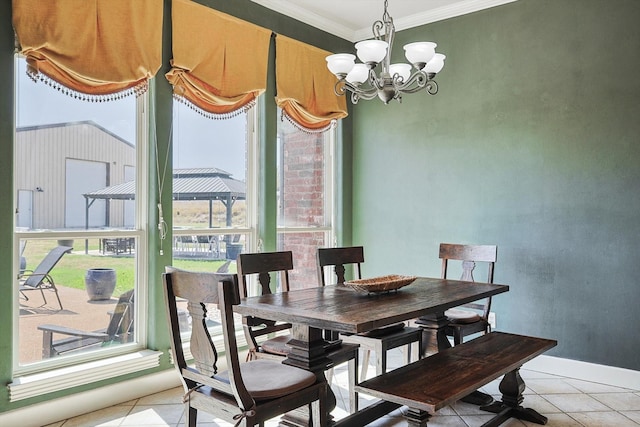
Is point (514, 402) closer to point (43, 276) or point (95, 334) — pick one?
point (95, 334)

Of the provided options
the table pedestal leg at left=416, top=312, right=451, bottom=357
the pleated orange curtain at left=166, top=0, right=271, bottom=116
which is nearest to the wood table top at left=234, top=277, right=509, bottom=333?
the table pedestal leg at left=416, top=312, right=451, bottom=357

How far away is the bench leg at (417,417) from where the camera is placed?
92.9 inches

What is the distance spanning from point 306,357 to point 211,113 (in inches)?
84.1

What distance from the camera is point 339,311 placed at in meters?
2.44

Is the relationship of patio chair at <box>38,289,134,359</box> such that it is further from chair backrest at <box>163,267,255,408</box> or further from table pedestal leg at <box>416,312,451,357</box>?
table pedestal leg at <box>416,312,451,357</box>

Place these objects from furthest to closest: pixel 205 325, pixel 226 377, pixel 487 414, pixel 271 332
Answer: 1. pixel 487 414
2. pixel 271 332
3. pixel 226 377
4. pixel 205 325

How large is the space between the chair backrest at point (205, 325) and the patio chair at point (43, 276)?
1341mm

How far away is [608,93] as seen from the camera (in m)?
3.82

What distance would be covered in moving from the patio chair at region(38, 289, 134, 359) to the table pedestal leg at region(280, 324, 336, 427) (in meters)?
1.50

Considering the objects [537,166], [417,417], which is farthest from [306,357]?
[537,166]

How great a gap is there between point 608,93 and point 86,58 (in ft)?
11.8

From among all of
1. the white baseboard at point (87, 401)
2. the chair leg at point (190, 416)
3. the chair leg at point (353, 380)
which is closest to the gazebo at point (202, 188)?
the white baseboard at point (87, 401)

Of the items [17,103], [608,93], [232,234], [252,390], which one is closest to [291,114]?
[232,234]

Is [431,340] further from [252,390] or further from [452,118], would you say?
[452,118]
